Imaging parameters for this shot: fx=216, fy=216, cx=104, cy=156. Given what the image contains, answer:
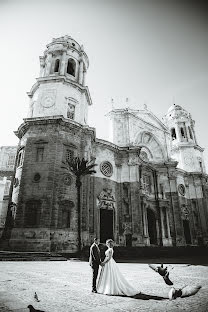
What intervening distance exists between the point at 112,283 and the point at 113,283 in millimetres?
23

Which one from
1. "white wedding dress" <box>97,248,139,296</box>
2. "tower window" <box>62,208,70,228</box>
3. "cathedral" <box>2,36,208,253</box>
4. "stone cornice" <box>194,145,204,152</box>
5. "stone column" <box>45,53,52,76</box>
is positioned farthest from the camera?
"stone cornice" <box>194,145,204,152</box>

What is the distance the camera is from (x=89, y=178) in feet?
73.7

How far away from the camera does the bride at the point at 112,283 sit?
4.79 m

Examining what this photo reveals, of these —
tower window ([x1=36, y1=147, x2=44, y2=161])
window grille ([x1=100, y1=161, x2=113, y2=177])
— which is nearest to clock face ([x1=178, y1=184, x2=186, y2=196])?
window grille ([x1=100, y1=161, x2=113, y2=177])

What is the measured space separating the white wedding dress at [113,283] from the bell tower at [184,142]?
1304 inches

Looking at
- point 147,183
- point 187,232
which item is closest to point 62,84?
point 147,183

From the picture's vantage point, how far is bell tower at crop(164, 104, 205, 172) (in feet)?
125

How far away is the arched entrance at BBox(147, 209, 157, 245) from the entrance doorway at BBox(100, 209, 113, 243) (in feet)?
24.1

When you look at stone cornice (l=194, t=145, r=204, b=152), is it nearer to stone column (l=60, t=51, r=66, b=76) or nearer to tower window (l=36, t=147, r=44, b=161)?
stone column (l=60, t=51, r=66, b=76)

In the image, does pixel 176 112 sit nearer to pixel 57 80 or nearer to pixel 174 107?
pixel 174 107

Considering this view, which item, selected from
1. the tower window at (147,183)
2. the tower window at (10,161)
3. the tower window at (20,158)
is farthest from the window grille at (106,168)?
the tower window at (10,161)

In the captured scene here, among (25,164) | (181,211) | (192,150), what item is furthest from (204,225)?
(25,164)

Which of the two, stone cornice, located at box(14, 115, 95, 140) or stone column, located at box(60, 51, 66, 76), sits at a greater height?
stone column, located at box(60, 51, 66, 76)

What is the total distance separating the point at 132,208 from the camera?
25.2 m
